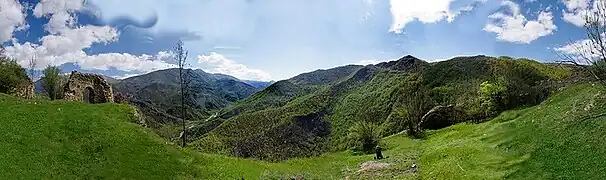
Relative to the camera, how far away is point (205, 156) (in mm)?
48688

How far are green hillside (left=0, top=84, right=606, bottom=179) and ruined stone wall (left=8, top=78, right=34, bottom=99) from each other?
10.6 metres

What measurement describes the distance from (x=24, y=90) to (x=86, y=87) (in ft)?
21.5

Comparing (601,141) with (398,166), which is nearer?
(601,141)

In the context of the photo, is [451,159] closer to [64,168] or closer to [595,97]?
[595,97]

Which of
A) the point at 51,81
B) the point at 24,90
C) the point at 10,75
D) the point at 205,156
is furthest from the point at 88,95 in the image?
the point at 205,156

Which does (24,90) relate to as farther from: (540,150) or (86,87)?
(540,150)

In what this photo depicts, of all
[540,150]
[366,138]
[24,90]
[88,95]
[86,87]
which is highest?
[86,87]

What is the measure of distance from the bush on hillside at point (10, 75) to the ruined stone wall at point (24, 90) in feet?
1.50

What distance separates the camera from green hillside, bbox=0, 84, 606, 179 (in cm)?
3331

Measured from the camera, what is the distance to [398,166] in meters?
51.1

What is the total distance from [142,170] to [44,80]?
46211 millimetres

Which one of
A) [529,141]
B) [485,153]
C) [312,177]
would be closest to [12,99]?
[312,177]

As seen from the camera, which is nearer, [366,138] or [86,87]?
[86,87]

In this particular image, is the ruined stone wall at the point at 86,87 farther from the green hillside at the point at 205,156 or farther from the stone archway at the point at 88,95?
the green hillside at the point at 205,156
